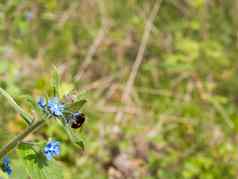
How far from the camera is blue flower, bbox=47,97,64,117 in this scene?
1.50m

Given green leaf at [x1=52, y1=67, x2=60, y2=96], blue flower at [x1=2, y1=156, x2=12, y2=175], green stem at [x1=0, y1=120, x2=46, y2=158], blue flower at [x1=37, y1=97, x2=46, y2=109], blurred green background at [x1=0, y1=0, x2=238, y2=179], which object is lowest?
blurred green background at [x1=0, y1=0, x2=238, y2=179]

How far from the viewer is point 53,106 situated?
4.95 ft

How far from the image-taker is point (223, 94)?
4750 millimetres

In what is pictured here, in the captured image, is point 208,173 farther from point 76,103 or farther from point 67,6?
point 76,103

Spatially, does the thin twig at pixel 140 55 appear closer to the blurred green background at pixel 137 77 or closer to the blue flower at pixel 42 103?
the blurred green background at pixel 137 77

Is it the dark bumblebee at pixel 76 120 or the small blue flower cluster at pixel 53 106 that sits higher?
the small blue flower cluster at pixel 53 106

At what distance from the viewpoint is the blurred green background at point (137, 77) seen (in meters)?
3.77

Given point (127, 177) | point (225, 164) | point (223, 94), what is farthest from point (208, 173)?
point (223, 94)

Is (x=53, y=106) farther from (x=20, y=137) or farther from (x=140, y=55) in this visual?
(x=140, y=55)

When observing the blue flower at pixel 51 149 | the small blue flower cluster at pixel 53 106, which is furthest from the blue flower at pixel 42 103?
the blue flower at pixel 51 149

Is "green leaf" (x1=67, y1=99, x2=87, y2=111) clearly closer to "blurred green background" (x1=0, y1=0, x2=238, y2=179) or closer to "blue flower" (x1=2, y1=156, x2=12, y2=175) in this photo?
"blue flower" (x1=2, y1=156, x2=12, y2=175)

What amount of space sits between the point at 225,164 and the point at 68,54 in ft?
5.14

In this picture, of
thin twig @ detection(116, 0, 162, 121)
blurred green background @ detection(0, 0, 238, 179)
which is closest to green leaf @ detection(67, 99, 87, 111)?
blurred green background @ detection(0, 0, 238, 179)

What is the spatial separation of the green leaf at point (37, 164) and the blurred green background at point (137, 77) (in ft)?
5.65
